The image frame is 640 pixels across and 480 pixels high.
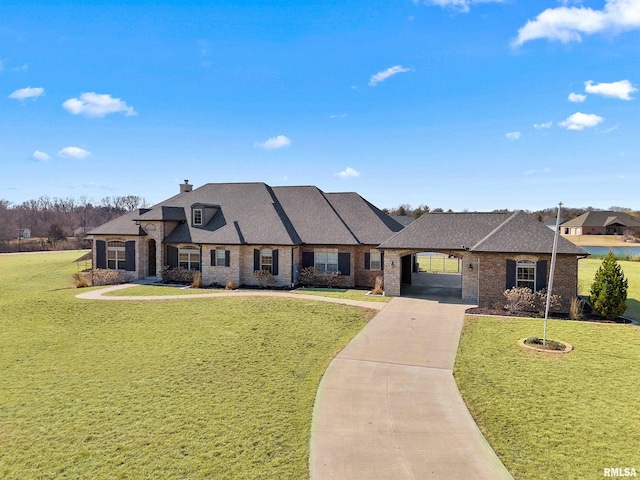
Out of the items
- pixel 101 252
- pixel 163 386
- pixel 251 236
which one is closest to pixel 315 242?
pixel 251 236

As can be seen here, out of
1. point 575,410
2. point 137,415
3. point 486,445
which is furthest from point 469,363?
point 137,415

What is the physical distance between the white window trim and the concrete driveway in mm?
10985

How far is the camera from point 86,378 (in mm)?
11680

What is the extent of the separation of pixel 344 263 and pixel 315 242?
2402 mm

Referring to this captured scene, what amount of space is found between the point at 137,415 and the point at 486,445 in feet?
25.6

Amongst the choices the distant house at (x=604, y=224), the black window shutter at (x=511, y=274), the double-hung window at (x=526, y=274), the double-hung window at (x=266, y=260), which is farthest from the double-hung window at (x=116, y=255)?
the distant house at (x=604, y=224)

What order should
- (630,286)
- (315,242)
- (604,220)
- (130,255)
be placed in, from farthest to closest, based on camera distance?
(604,220), (130,255), (630,286), (315,242)

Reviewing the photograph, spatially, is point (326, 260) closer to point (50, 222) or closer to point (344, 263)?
point (344, 263)

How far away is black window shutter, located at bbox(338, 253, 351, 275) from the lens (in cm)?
2619

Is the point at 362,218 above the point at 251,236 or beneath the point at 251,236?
above

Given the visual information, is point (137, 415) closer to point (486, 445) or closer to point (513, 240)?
point (486, 445)

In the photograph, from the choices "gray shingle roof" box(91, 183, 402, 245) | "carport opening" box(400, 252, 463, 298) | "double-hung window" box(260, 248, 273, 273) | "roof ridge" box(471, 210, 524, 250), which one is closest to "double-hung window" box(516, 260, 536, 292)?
"roof ridge" box(471, 210, 524, 250)

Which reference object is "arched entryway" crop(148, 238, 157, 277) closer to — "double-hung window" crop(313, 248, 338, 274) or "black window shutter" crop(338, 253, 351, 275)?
"double-hung window" crop(313, 248, 338, 274)

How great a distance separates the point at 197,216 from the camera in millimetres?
29547
